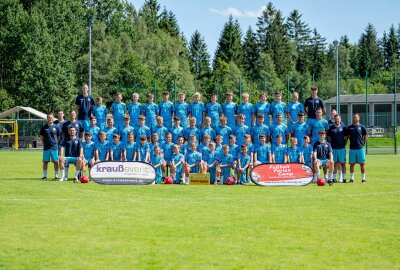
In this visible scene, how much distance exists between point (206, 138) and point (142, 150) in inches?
74.2

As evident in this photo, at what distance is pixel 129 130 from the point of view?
Result: 18.6 m

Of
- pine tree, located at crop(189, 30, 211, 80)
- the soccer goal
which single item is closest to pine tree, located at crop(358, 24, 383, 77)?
pine tree, located at crop(189, 30, 211, 80)

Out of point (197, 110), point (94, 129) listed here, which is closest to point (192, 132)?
point (197, 110)

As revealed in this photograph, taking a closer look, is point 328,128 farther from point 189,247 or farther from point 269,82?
point 269,82

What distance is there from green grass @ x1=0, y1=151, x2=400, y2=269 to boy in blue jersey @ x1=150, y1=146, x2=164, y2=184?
2885 mm

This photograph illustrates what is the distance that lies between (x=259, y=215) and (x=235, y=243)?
258 cm

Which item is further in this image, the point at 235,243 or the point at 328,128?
the point at 328,128

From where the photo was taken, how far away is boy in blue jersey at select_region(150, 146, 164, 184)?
17.9m

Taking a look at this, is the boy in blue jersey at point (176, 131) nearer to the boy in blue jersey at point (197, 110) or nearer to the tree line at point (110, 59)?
the boy in blue jersey at point (197, 110)

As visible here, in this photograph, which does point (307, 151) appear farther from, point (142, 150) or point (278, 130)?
point (142, 150)

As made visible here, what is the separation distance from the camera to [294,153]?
705 inches

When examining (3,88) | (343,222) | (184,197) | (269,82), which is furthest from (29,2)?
(343,222)

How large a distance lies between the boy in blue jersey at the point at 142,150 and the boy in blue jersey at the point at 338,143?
5.29m

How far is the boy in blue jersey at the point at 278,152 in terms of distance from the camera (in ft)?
58.6
